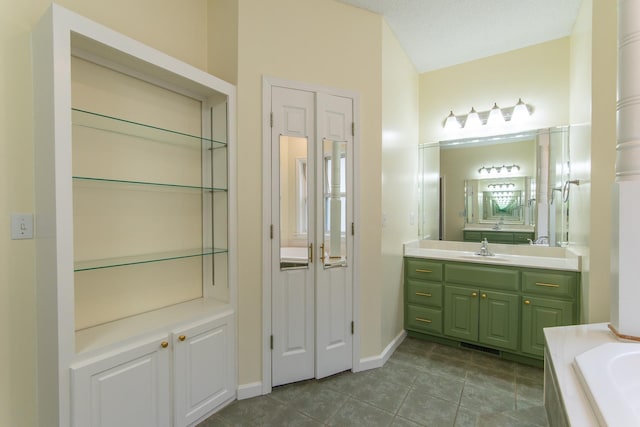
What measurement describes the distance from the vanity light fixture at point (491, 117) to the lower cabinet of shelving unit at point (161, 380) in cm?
298

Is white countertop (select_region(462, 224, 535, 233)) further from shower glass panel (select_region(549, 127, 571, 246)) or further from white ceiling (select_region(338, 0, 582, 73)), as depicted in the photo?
white ceiling (select_region(338, 0, 582, 73))

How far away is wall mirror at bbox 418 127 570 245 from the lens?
2791 millimetres

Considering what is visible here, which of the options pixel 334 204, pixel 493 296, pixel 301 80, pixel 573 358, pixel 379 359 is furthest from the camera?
pixel 493 296

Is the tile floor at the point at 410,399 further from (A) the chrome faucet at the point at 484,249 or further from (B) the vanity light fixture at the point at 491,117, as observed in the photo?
(B) the vanity light fixture at the point at 491,117

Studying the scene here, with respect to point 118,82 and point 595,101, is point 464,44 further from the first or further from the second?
point 118,82

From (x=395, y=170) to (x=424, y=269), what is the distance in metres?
1.03

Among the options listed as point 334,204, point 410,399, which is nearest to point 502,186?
point 334,204

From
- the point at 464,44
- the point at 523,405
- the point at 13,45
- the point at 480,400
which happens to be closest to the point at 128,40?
the point at 13,45

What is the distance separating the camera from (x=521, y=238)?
2979 mm

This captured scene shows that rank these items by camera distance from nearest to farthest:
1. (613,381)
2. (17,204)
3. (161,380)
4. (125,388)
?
(613,381)
(17,204)
(125,388)
(161,380)

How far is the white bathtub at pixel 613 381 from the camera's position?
79cm

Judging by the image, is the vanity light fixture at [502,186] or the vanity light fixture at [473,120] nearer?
the vanity light fixture at [502,186]

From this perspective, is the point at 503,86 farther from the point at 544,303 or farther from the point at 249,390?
the point at 249,390

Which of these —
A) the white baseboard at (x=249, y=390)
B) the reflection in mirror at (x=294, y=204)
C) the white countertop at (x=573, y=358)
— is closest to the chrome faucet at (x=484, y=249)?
the white countertop at (x=573, y=358)
